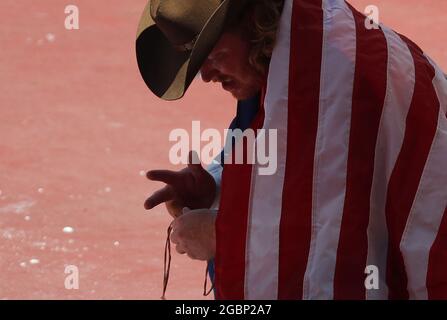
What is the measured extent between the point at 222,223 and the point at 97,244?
2658mm

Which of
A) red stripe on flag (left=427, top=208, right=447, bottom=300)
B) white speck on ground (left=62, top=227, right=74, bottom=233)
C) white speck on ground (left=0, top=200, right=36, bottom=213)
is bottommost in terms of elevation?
white speck on ground (left=62, top=227, right=74, bottom=233)

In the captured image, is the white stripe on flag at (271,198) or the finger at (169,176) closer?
the white stripe on flag at (271,198)

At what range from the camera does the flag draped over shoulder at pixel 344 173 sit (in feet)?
7.90

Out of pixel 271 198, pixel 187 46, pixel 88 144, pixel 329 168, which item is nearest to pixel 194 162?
pixel 187 46

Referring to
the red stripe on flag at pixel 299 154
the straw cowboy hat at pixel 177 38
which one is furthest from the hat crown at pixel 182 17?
the red stripe on flag at pixel 299 154

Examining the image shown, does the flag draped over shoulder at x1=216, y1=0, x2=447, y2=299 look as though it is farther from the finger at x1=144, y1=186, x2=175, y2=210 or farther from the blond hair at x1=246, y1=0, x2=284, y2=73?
the finger at x1=144, y1=186, x2=175, y2=210

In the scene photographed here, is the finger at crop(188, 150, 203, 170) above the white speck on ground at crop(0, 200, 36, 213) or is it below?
above

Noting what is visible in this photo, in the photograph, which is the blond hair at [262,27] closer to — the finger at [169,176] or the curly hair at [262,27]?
the curly hair at [262,27]

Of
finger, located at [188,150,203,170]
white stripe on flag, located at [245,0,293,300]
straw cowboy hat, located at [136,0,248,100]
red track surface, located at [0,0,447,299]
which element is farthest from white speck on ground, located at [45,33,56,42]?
white stripe on flag, located at [245,0,293,300]

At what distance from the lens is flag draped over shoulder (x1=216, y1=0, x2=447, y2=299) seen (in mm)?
2408

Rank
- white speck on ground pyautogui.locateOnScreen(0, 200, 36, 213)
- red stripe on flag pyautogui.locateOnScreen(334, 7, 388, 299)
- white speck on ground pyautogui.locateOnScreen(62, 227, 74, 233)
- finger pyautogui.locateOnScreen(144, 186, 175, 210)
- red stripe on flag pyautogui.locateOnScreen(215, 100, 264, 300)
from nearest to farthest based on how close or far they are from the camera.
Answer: red stripe on flag pyautogui.locateOnScreen(334, 7, 388, 299)
red stripe on flag pyautogui.locateOnScreen(215, 100, 264, 300)
finger pyautogui.locateOnScreen(144, 186, 175, 210)
white speck on ground pyautogui.locateOnScreen(62, 227, 74, 233)
white speck on ground pyautogui.locateOnScreen(0, 200, 36, 213)

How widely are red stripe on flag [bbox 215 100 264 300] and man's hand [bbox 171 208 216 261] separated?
0.13 m

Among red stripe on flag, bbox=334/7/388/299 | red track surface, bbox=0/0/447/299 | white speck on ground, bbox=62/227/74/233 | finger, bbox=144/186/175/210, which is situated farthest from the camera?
white speck on ground, bbox=62/227/74/233

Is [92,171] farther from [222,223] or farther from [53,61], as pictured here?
[222,223]
